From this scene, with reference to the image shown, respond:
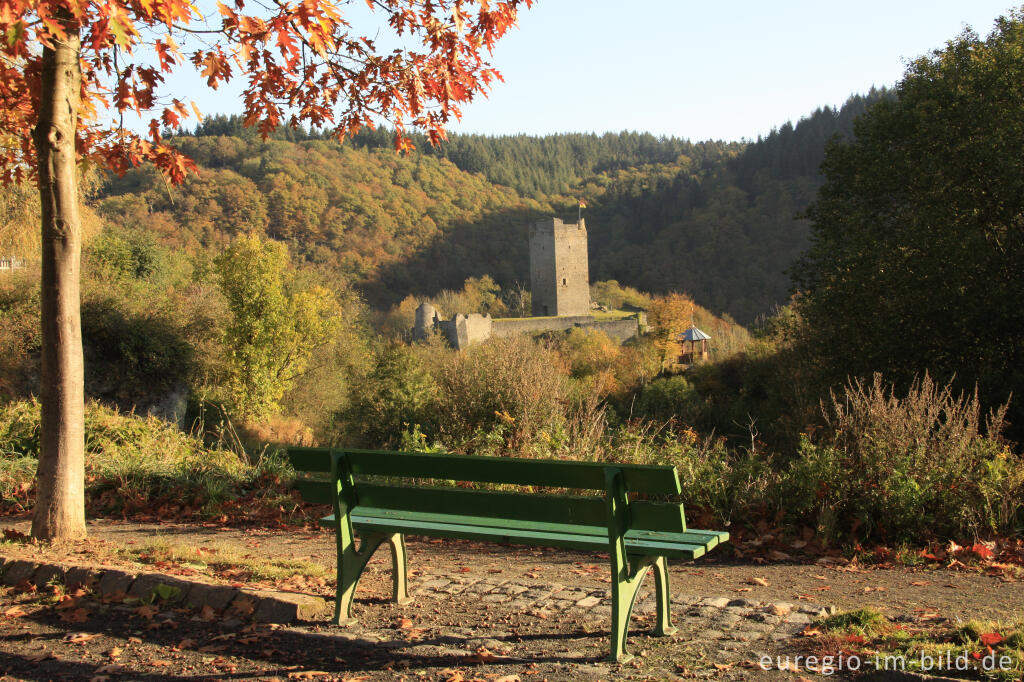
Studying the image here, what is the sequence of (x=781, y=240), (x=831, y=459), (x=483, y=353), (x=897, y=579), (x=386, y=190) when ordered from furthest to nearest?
(x=386, y=190), (x=781, y=240), (x=483, y=353), (x=831, y=459), (x=897, y=579)

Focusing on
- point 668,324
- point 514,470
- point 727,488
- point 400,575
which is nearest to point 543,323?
point 668,324

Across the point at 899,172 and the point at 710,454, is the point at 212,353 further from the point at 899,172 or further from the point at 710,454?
the point at 710,454

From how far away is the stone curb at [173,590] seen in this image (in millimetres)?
3461

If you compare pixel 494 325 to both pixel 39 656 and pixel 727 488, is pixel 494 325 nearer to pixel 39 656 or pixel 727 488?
pixel 727 488

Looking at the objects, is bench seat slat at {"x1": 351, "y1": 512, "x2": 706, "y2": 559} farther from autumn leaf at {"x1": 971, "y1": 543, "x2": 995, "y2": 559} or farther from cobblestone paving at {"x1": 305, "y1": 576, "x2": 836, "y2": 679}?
autumn leaf at {"x1": 971, "y1": 543, "x2": 995, "y2": 559}

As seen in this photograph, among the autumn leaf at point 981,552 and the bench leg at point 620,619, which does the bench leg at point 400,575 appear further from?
the autumn leaf at point 981,552

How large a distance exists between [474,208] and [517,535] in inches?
2954

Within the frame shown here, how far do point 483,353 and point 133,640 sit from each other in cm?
906

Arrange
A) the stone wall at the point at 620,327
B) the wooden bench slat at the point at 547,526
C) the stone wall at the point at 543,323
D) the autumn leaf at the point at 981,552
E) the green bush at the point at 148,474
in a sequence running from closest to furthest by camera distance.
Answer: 1. the wooden bench slat at the point at 547,526
2. the autumn leaf at the point at 981,552
3. the green bush at the point at 148,474
4. the stone wall at the point at 543,323
5. the stone wall at the point at 620,327

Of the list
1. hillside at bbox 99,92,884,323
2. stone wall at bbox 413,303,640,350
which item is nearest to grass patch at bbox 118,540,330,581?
hillside at bbox 99,92,884,323

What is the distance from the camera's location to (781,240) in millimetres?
60125

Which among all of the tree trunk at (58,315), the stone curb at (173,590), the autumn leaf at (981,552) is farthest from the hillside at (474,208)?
the autumn leaf at (981,552)

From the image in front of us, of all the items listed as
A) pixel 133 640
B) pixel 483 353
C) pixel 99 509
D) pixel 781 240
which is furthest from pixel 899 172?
pixel 781 240

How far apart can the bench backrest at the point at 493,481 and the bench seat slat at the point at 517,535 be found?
0.21 ft
